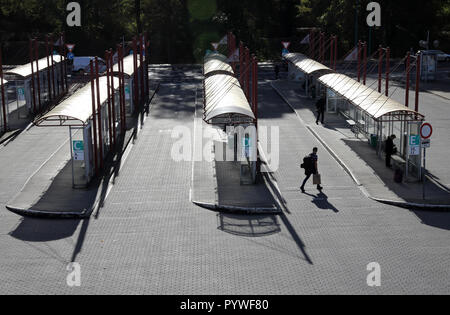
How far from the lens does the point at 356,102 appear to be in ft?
91.0

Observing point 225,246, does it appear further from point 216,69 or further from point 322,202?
point 216,69

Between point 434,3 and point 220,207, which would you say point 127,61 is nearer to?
point 220,207

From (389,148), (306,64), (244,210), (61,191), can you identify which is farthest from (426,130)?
(306,64)

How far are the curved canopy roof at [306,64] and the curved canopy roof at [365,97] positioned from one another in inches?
137

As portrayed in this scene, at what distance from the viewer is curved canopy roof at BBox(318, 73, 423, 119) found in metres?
24.0

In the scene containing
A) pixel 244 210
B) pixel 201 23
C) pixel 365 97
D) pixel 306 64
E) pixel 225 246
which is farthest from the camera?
pixel 201 23

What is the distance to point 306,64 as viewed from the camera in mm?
44000

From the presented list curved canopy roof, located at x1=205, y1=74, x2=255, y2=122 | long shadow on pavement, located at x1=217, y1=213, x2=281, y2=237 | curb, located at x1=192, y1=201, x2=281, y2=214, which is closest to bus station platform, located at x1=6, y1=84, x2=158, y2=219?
curb, located at x1=192, y1=201, x2=281, y2=214

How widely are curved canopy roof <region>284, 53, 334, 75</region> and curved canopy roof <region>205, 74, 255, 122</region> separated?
8.38 metres

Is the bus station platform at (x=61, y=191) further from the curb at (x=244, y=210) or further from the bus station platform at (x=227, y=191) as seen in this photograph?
the curb at (x=244, y=210)

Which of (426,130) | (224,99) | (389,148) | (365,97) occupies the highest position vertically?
(224,99)

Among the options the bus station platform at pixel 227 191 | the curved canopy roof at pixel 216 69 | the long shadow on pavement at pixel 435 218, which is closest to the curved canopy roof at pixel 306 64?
the curved canopy roof at pixel 216 69

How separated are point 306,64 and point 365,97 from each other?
16.6 metres

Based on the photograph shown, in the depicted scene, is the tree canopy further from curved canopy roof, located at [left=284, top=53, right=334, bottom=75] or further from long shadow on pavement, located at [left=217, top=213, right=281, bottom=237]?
long shadow on pavement, located at [left=217, top=213, right=281, bottom=237]
